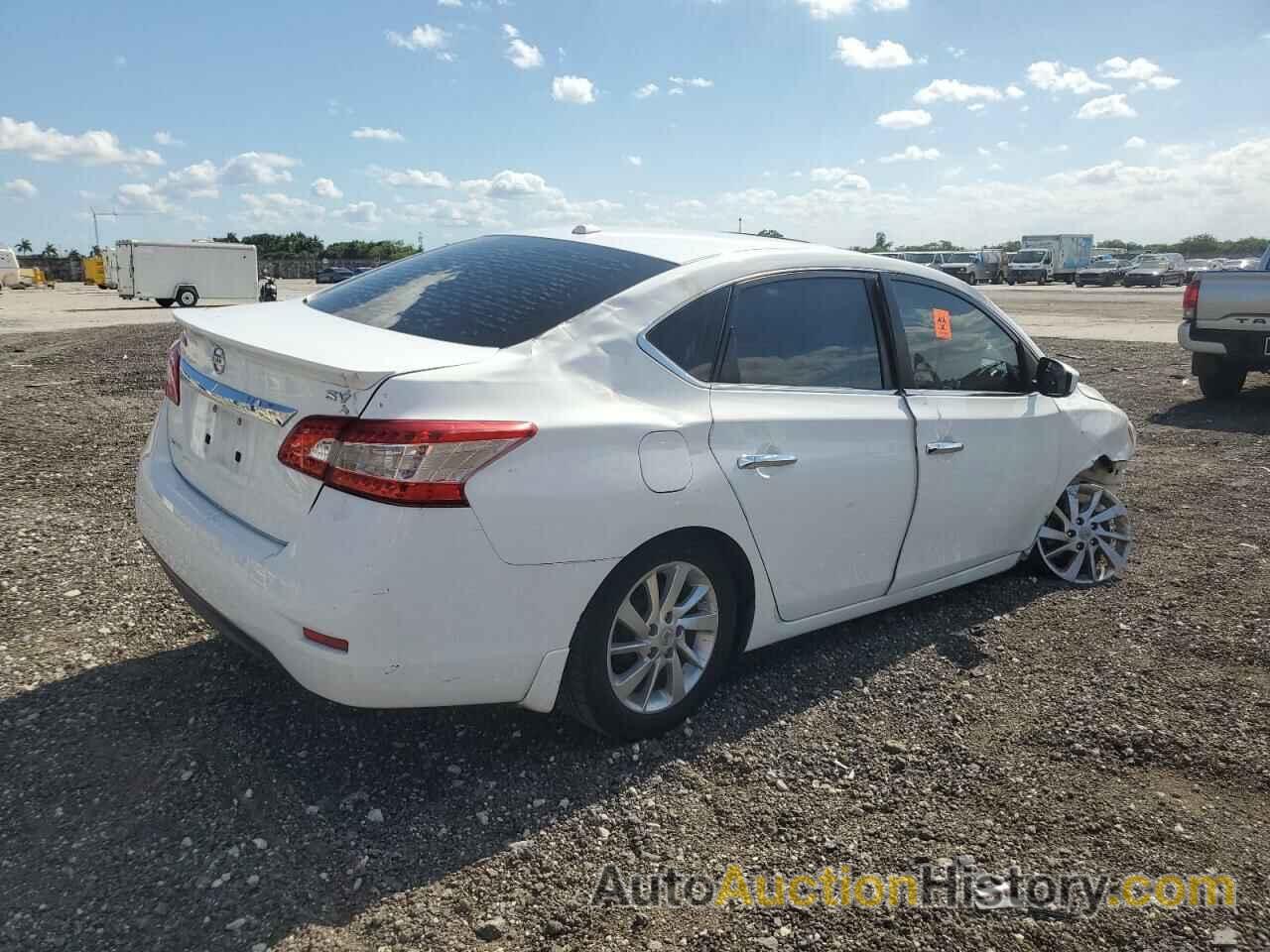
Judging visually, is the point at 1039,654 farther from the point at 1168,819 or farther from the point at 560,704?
the point at 560,704

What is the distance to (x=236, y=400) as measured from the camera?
2914 millimetres

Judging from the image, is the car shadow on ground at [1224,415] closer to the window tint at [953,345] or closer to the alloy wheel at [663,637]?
the window tint at [953,345]

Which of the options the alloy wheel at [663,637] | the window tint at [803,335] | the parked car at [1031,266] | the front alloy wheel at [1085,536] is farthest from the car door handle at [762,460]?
the parked car at [1031,266]

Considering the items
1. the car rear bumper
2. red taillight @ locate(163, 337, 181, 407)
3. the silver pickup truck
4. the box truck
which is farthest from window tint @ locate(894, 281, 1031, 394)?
the box truck

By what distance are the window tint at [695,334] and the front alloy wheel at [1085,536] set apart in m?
2.39

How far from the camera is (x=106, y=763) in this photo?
117 inches

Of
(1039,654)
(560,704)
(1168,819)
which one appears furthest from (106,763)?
(1039,654)

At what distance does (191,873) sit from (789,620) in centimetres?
206

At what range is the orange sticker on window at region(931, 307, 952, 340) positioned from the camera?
4.09 meters

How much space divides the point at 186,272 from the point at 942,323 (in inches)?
1439

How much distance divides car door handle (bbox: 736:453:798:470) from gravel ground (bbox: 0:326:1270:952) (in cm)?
91

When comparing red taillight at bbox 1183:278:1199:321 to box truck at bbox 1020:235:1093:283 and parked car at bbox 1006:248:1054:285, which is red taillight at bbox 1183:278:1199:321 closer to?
parked car at bbox 1006:248:1054:285

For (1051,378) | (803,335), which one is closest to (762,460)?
(803,335)

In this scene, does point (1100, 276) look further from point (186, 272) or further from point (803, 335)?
point (803, 335)
